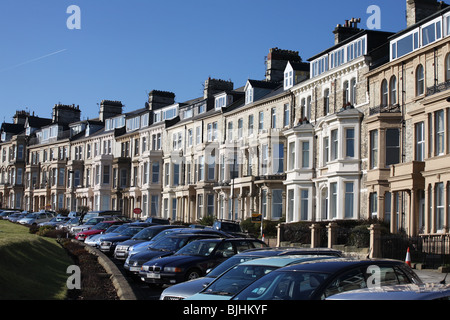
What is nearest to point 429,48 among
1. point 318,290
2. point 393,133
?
point 393,133

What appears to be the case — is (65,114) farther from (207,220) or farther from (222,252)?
(222,252)

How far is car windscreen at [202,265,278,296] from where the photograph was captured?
1151 centimetres

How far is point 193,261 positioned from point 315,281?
9.30m

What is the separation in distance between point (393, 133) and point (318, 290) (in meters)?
26.2

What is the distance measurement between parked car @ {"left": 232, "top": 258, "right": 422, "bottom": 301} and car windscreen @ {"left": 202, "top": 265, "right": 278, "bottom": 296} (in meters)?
2.06

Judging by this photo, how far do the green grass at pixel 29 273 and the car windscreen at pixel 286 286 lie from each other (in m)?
5.62

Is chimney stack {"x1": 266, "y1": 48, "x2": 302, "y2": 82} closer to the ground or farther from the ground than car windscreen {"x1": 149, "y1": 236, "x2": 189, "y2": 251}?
farther from the ground

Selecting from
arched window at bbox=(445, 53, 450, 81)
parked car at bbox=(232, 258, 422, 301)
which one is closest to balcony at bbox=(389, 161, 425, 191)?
arched window at bbox=(445, 53, 450, 81)

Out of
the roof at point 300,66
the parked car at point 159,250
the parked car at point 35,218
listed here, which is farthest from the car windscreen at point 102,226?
the parked car at point 159,250

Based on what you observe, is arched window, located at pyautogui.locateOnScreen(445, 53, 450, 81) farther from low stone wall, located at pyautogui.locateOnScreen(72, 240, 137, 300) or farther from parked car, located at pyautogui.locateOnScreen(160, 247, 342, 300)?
parked car, located at pyautogui.locateOnScreen(160, 247, 342, 300)

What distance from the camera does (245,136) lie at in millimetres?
50500

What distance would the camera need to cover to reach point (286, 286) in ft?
30.3

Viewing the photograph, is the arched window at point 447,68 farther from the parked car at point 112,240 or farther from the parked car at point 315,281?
the parked car at point 315,281
